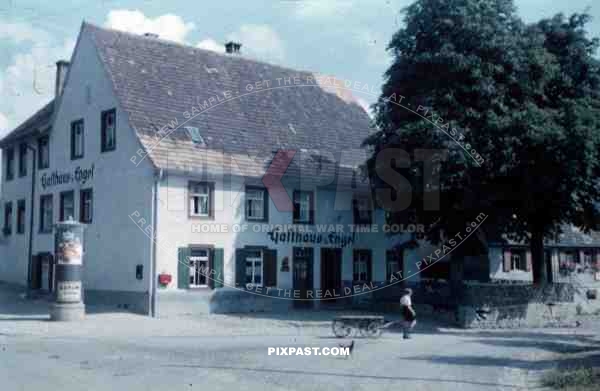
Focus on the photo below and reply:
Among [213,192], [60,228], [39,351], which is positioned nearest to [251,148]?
[213,192]

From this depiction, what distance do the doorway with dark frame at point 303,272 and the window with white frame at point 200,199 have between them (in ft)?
15.1

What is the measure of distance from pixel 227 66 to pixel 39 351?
1990 cm

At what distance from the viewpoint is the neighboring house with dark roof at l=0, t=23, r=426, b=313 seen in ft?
86.9

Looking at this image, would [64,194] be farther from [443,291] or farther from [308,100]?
[443,291]

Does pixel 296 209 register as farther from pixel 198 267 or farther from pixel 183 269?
pixel 183 269

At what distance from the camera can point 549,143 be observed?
22953 millimetres

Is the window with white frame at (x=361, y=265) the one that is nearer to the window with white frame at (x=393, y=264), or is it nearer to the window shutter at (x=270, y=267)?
the window with white frame at (x=393, y=264)

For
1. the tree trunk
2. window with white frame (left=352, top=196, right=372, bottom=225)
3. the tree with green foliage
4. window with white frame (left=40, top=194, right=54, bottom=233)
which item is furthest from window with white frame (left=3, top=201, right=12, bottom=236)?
the tree trunk

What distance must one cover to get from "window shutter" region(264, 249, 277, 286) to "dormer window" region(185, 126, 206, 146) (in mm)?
5084

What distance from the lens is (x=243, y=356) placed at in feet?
52.0

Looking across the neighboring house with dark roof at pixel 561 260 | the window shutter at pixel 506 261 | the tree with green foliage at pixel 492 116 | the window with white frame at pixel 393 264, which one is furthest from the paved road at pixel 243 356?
the window shutter at pixel 506 261

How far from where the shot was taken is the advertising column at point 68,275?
914 inches

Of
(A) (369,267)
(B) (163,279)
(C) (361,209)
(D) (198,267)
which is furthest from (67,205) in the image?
(A) (369,267)

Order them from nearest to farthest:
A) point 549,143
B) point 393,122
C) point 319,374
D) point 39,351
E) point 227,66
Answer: point 319,374, point 39,351, point 549,143, point 393,122, point 227,66
